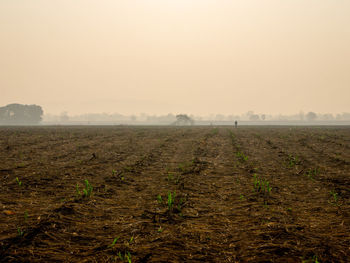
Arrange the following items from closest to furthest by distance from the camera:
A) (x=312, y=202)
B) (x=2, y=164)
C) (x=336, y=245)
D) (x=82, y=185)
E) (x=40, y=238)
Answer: (x=336, y=245)
(x=40, y=238)
(x=312, y=202)
(x=82, y=185)
(x=2, y=164)

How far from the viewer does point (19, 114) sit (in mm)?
148625

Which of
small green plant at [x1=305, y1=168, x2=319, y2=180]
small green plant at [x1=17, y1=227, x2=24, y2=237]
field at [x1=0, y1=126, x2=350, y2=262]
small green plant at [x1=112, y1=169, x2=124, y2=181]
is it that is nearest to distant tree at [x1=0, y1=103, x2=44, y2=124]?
field at [x1=0, y1=126, x2=350, y2=262]

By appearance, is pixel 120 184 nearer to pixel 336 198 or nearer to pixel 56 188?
pixel 56 188

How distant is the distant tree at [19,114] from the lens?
147m

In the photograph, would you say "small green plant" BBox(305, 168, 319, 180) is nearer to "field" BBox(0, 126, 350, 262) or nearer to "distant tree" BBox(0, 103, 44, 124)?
"field" BBox(0, 126, 350, 262)

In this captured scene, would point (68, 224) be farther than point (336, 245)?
Yes

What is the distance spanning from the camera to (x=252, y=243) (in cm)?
498

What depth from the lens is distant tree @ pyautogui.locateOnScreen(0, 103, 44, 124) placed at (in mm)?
146750

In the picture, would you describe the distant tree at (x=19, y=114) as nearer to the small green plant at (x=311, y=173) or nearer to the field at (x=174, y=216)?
the field at (x=174, y=216)

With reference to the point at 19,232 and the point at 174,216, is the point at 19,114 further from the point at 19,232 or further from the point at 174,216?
the point at 174,216

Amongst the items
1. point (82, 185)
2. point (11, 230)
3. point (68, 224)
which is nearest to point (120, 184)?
point (82, 185)

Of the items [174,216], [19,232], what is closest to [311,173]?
[174,216]

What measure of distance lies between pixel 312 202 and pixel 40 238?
25.9ft

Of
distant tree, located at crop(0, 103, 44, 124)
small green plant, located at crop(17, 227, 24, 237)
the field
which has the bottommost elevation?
the field
